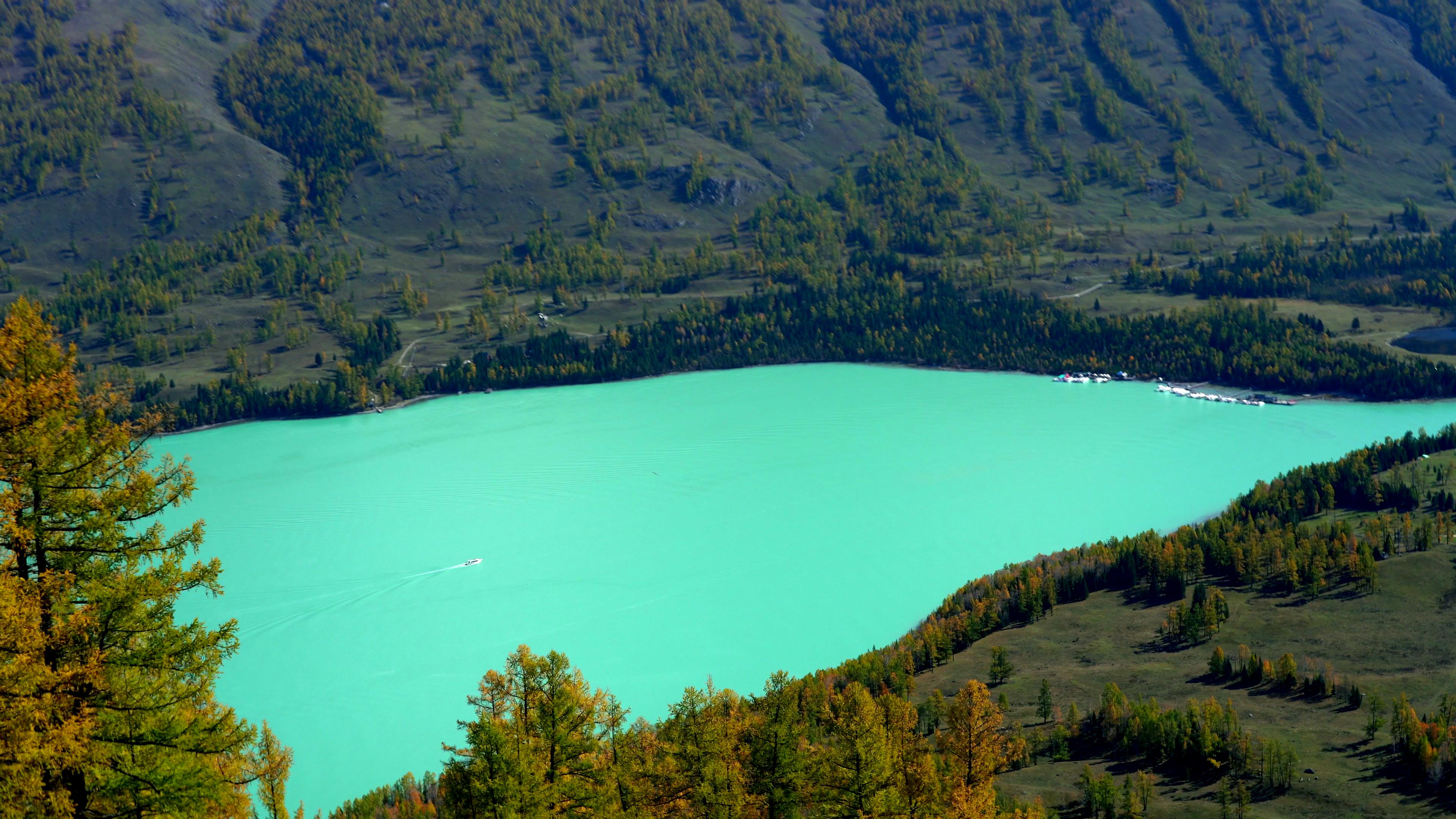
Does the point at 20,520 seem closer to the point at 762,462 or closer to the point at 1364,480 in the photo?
the point at 1364,480

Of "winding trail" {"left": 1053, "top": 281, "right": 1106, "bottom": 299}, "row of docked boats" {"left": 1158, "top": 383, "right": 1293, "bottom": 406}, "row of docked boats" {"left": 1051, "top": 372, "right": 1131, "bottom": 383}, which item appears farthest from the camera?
"winding trail" {"left": 1053, "top": 281, "right": 1106, "bottom": 299}

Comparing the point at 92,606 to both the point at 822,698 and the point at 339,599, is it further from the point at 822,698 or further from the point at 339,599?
the point at 339,599

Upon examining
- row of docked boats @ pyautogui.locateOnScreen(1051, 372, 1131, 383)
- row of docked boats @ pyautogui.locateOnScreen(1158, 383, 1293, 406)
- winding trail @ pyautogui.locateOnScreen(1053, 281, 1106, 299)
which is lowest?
row of docked boats @ pyautogui.locateOnScreen(1158, 383, 1293, 406)

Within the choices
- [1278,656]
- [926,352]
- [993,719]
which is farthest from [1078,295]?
[993,719]

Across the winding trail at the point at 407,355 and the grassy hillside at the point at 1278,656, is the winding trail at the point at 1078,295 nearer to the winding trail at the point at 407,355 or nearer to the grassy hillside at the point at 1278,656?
the winding trail at the point at 407,355

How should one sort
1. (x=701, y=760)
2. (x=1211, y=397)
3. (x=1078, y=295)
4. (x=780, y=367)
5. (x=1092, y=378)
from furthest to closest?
(x=1078, y=295)
(x=780, y=367)
(x=1092, y=378)
(x=1211, y=397)
(x=701, y=760)

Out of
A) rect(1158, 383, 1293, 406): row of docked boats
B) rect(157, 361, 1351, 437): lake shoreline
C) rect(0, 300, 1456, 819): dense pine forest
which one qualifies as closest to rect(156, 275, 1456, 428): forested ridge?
rect(157, 361, 1351, 437): lake shoreline

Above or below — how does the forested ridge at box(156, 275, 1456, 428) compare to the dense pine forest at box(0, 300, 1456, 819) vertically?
above

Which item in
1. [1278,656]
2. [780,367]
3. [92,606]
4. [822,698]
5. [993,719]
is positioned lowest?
[1278,656]

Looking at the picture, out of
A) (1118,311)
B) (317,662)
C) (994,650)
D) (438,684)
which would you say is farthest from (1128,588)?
(1118,311)

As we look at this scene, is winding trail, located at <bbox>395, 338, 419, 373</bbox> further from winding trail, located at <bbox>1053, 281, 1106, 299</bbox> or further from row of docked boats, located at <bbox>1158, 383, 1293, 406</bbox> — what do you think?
row of docked boats, located at <bbox>1158, 383, 1293, 406</bbox>
